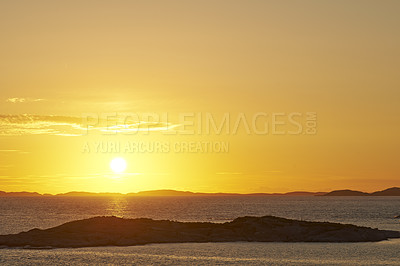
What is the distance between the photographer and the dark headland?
8456 centimetres

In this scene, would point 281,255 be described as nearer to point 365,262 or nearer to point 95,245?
point 365,262

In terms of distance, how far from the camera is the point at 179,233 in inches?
3597

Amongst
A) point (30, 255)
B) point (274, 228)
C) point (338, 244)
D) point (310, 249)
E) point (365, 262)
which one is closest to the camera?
point (365, 262)

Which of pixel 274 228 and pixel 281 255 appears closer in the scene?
pixel 281 255

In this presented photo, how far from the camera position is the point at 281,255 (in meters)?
74.2

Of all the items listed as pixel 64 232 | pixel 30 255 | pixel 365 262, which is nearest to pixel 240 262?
pixel 365 262

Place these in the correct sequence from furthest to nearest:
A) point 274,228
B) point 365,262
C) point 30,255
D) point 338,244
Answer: point 274,228 → point 338,244 → point 30,255 → point 365,262

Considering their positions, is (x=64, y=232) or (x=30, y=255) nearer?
(x=30, y=255)

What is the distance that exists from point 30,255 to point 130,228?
21.9 m

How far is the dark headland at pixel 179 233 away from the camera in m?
84.6

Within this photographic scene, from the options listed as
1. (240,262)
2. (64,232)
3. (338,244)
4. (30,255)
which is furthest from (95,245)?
(338,244)

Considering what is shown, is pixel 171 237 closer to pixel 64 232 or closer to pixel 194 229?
pixel 194 229

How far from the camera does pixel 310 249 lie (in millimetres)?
79938

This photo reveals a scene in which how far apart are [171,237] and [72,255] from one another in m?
20.3
